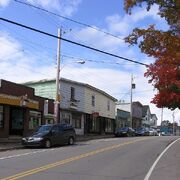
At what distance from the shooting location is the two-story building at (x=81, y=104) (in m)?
55.7

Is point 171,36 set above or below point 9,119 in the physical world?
above

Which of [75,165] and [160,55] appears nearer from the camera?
[75,165]

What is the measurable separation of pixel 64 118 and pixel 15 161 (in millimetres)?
34674

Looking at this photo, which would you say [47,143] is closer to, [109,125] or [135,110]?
[109,125]

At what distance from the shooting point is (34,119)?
46531 millimetres

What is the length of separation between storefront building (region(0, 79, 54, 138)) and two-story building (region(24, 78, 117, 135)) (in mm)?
5631

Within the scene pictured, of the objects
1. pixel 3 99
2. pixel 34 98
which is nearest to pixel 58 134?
pixel 3 99

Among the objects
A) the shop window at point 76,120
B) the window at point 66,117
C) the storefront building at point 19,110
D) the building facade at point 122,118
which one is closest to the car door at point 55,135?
the storefront building at point 19,110

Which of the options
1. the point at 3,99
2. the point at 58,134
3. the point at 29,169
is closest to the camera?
the point at 29,169

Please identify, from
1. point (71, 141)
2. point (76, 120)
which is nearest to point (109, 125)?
point (76, 120)

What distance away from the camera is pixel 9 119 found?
42.9 m

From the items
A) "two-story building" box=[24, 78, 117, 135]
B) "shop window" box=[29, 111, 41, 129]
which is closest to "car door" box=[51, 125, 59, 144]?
"shop window" box=[29, 111, 41, 129]

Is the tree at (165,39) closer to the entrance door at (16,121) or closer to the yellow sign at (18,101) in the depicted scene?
the yellow sign at (18,101)

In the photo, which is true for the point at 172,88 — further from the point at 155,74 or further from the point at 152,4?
the point at 152,4
